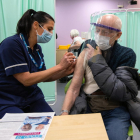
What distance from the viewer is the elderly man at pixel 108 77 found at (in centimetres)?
97

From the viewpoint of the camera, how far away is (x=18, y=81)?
1215mm

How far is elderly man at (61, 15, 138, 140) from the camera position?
0.97 meters

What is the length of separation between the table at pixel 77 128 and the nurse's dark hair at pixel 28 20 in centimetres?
87

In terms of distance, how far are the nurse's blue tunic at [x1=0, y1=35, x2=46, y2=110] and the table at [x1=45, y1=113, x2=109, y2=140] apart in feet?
1.78

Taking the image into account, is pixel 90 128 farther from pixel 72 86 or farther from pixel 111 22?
pixel 111 22

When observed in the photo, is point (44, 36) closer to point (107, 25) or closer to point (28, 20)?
point (28, 20)

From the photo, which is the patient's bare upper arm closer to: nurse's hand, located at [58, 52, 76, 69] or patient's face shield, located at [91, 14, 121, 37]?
nurse's hand, located at [58, 52, 76, 69]

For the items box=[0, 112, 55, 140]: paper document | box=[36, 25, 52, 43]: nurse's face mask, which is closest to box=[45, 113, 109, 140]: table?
box=[0, 112, 55, 140]: paper document

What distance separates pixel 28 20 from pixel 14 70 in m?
0.49

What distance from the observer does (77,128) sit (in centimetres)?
68

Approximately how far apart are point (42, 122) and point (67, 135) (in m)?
0.16

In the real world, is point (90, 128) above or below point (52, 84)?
above

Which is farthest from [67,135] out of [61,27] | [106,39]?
[61,27]

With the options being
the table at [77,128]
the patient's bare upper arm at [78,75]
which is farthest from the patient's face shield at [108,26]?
the table at [77,128]
